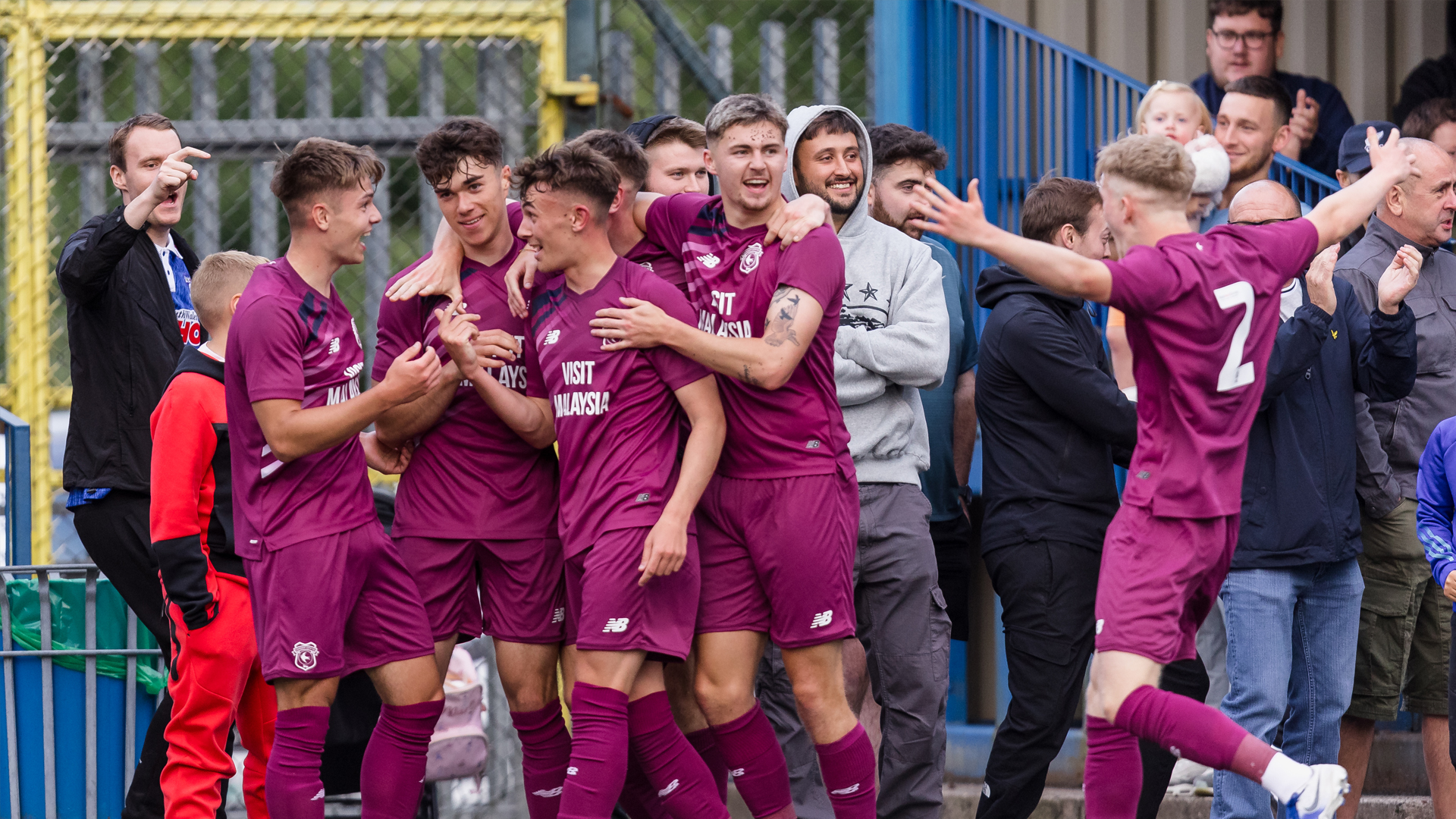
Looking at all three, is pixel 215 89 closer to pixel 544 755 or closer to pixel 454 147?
pixel 454 147

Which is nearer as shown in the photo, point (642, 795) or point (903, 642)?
point (642, 795)

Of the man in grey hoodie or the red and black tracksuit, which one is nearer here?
the red and black tracksuit

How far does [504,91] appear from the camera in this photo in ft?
20.8

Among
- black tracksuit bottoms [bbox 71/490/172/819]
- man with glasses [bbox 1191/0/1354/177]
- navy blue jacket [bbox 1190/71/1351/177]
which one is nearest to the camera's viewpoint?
black tracksuit bottoms [bbox 71/490/172/819]

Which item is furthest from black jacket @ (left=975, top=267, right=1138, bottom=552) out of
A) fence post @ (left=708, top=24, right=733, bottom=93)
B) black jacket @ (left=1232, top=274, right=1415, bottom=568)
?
fence post @ (left=708, top=24, right=733, bottom=93)

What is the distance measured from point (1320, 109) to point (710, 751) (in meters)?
4.14

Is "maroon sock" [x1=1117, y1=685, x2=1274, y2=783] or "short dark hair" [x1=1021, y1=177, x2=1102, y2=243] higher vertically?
"short dark hair" [x1=1021, y1=177, x2=1102, y2=243]

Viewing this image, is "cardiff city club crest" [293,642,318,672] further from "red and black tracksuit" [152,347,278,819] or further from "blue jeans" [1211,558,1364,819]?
"blue jeans" [1211,558,1364,819]

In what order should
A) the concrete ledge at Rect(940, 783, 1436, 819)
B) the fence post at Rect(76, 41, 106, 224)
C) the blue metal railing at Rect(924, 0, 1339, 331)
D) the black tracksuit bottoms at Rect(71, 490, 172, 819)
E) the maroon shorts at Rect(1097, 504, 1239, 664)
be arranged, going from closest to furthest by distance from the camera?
the maroon shorts at Rect(1097, 504, 1239, 664), the black tracksuit bottoms at Rect(71, 490, 172, 819), the concrete ledge at Rect(940, 783, 1436, 819), the blue metal railing at Rect(924, 0, 1339, 331), the fence post at Rect(76, 41, 106, 224)

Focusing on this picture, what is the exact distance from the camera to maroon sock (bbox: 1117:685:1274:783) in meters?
3.62

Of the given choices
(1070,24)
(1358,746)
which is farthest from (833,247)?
(1070,24)

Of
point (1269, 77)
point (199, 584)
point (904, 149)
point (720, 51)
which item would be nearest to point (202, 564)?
point (199, 584)

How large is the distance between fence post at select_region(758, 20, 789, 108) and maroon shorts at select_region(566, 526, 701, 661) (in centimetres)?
331

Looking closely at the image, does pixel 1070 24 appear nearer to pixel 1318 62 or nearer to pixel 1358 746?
pixel 1318 62
